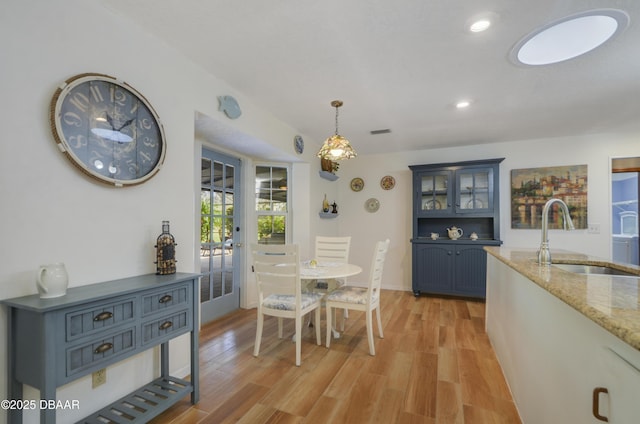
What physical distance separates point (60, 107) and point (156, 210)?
2.48ft

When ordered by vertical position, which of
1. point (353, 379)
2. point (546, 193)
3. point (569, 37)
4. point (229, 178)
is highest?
point (569, 37)

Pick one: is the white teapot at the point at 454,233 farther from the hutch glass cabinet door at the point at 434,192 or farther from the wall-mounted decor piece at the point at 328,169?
the wall-mounted decor piece at the point at 328,169

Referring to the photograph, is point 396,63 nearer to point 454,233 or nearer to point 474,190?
point 474,190

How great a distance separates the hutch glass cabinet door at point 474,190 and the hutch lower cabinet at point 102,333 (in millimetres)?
3902

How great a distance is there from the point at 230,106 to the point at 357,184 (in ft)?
10.2

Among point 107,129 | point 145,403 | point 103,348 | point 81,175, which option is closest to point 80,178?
point 81,175

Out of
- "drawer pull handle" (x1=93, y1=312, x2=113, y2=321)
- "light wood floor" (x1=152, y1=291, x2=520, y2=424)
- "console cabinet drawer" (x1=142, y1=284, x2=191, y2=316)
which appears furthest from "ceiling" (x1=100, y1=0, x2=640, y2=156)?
"light wood floor" (x1=152, y1=291, x2=520, y2=424)

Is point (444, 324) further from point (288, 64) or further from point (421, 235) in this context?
point (288, 64)

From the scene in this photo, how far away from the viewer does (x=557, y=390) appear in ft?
3.70

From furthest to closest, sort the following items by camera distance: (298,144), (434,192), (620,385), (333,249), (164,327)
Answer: (434,192)
(298,144)
(333,249)
(164,327)
(620,385)

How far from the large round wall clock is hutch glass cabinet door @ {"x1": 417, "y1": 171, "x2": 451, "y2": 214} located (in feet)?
12.4

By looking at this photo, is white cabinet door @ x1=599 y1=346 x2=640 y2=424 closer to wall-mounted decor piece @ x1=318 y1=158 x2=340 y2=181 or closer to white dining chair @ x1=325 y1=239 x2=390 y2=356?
white dining chair @ x1=325 y1=239 x2=390 y2=356

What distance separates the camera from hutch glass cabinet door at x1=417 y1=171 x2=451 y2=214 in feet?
14.5

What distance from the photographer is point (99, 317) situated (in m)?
1.38
